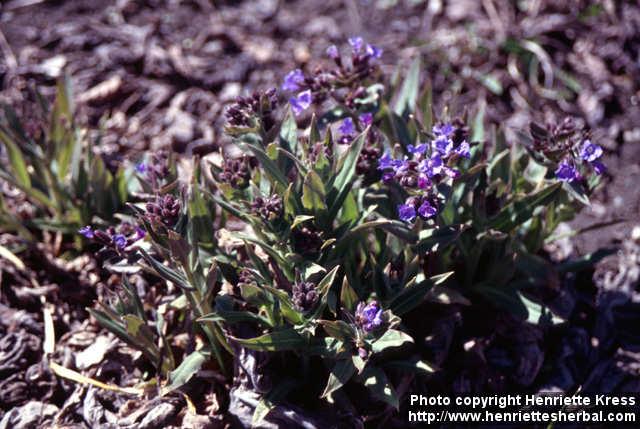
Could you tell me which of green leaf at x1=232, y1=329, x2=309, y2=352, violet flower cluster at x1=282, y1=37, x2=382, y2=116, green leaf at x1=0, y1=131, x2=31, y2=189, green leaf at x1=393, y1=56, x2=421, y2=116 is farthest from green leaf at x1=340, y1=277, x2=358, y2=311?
green leaf at x1=0, y1=131, x2=31, y2=189

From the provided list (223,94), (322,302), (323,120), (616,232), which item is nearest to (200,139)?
(223,94)

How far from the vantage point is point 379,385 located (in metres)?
3.12

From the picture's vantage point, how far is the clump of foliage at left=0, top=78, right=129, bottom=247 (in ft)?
13.6

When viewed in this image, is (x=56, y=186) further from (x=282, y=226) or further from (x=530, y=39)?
(x=530, y=39)

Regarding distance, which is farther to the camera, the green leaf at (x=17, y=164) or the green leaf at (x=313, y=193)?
the green leaf at (x=17, y=164)

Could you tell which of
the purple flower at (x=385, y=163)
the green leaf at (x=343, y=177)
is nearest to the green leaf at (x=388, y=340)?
the green leaf at (x=343, y=177)

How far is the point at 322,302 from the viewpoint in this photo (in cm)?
301

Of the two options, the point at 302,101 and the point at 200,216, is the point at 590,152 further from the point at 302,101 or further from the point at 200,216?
the point at 200,216

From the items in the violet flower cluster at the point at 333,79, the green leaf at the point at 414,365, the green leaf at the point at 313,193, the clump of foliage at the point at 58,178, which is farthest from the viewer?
the clump of foliage at the point at 58,178

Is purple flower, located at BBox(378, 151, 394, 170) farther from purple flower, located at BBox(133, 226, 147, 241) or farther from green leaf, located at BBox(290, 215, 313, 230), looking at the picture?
purple flower, located at BBox(133, 226, 147, 241)

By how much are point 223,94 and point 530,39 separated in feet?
9.13

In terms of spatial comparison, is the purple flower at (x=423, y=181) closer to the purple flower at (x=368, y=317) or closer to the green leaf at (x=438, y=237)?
the green leaf at (x=438, y=237)

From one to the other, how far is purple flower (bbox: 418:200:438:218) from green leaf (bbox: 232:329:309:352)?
0.86 m

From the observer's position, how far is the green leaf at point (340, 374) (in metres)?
2.98
